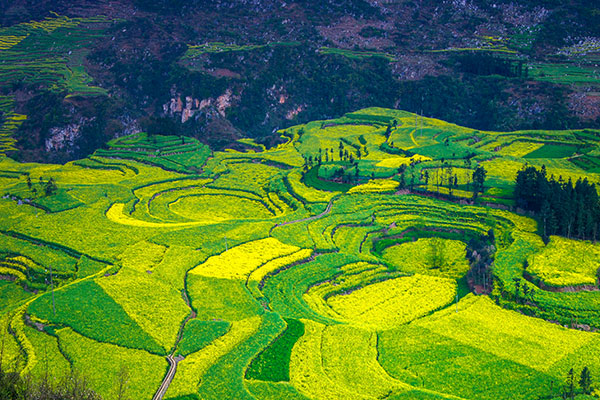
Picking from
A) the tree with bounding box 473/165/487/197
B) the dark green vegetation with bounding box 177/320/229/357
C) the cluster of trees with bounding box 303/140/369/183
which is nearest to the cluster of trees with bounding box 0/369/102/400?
the dark green vegetation with bounding box 177/320/229/357

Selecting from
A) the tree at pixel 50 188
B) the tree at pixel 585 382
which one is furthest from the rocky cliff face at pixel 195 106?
the tree at pixel 585 382

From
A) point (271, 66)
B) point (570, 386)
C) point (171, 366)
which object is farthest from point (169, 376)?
point (271, 66)

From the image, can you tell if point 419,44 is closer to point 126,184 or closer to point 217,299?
point 126,184

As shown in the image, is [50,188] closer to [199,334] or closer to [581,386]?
[199,334]

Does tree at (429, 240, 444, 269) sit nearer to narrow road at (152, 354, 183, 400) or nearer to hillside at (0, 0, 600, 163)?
narrow road at (152, 354, 183, 400)

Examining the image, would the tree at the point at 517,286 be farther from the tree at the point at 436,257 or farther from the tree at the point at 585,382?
the tree at the point at 585,382
